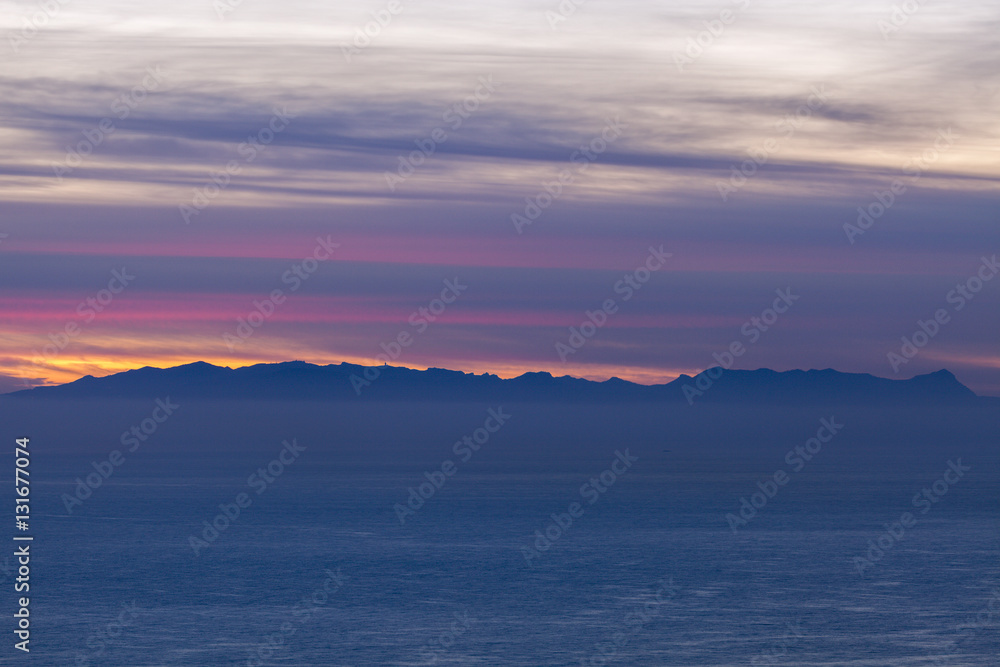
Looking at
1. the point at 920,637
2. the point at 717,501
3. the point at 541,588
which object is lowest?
the point at 920,637

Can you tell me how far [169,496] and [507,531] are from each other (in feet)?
188

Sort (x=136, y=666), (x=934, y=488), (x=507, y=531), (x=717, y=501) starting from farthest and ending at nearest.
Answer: (x=934, y=488)
(x=717, y=501)
(x=507, y=531)
(x=136, y=666)

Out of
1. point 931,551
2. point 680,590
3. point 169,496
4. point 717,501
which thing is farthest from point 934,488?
point 169,496

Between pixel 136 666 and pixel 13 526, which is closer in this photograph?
pixel 136 666

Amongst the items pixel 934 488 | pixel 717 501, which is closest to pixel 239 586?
pixel 717 501

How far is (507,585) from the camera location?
84.0 meters

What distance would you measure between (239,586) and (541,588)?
23.0m

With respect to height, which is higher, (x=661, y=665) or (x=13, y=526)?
(x=13, y=526)

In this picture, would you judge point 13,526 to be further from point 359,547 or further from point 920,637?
point 920,637

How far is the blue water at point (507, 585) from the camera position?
65.8 meters

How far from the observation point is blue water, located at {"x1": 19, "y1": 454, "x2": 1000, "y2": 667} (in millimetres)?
65750

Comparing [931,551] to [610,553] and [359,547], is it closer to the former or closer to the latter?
[610,553]

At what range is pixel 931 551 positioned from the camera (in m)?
101

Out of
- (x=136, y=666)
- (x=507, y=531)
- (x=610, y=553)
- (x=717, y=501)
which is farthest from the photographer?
(x=717, y=501)
